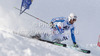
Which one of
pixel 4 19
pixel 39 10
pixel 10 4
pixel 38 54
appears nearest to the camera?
pixel 38 54

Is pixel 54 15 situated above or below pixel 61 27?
above

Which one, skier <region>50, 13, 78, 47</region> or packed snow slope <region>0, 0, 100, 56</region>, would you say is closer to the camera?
skier <region>50, 13, 78, 47</region>

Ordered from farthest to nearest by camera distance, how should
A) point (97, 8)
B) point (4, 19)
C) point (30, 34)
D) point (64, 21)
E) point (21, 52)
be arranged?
1. point (97, 8)
2. point (4, 19)
3. point (30, 34)
4. point (64, 21)
5. point (21, 52)

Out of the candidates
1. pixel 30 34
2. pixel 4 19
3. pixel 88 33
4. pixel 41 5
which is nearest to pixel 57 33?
pixel 30 34

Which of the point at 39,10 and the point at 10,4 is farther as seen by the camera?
the point at 39,10

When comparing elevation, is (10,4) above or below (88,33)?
above

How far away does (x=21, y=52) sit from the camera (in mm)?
4238

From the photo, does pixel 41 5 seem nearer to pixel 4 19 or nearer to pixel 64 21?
pixel 4 19

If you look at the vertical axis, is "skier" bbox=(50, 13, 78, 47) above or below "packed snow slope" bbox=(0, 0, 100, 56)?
below

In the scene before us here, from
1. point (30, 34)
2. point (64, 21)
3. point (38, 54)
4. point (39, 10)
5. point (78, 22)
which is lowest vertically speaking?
point (38, 54)

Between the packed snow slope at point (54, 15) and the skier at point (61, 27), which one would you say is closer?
the skier at point (61, 27)

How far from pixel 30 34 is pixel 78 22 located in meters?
10.4

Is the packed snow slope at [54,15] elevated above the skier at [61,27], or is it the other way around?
the packed snow slope at [54,15]

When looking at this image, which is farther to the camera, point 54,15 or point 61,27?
point 54,15
